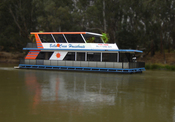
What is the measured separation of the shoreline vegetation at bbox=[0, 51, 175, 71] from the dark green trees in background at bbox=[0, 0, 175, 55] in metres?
1.58

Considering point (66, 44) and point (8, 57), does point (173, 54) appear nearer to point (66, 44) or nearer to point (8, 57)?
point (66, 44)

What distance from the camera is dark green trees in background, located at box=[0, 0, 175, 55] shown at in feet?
121

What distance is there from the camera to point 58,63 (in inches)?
945

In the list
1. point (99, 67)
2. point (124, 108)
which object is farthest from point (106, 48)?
point (124, 108)

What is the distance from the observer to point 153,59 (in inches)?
1512

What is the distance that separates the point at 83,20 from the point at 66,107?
4084cm

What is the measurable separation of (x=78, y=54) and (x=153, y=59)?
18.8 meters

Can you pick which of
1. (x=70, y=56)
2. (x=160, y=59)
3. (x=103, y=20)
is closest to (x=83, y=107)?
(x=70, y=56)

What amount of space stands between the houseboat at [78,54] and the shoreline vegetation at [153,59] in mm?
7300

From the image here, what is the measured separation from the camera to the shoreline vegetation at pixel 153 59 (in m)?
30.2

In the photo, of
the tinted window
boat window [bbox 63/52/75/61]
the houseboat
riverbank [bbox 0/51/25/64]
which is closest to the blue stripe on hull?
the houseboat

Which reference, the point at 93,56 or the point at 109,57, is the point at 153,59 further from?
the point at 93,56

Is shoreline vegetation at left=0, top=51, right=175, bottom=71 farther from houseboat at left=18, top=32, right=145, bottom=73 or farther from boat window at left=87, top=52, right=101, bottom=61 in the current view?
boat window at left=87, top=52, right=101, bottom=61

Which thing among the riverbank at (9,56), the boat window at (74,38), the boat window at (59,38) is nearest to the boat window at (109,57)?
the boat window at (74,38)
